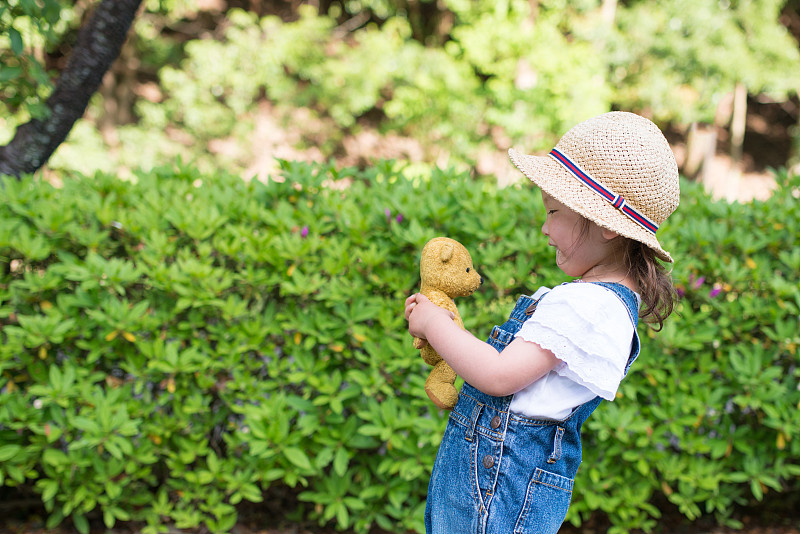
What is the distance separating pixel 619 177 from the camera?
4.20 ft

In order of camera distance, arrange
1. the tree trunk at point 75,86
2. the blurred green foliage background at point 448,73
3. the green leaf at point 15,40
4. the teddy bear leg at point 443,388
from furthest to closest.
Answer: the blurred green foliage background at point 448,73 → the tree trunk at point 75,86 → the green leaf at point 15,40 → the teddy bear leg at point 443,388

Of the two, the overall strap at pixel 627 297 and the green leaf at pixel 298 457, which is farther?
the green leaf at pixel 298 457

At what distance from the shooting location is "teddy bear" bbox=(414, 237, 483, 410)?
1467 mm

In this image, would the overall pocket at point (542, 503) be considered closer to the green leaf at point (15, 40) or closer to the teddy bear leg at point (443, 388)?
the teddy bear leg at point (443, 388)

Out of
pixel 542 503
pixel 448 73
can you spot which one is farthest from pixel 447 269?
pixel 448 73

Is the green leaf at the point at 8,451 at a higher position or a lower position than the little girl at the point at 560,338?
lower

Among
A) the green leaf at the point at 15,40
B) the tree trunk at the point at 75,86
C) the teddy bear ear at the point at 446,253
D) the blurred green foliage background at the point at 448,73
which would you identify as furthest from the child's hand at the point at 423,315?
the blurred green foliage background at the point at 448,73

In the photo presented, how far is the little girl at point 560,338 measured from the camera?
1.25m

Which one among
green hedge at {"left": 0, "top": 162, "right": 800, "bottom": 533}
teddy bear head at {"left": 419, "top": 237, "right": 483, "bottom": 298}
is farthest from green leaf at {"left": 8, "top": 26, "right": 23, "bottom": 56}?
teddy bear head at {"left": 419, "top": 237, "right": 483, "bottom": 298}

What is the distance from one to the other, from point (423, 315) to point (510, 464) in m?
0.38

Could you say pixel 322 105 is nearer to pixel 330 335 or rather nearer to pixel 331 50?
pixel 331 50

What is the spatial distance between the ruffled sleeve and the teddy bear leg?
0.87 ft

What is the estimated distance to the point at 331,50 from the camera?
12.1m

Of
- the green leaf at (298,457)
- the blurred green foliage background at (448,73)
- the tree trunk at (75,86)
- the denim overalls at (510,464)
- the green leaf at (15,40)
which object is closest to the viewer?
the denim overalls at (510,464)
